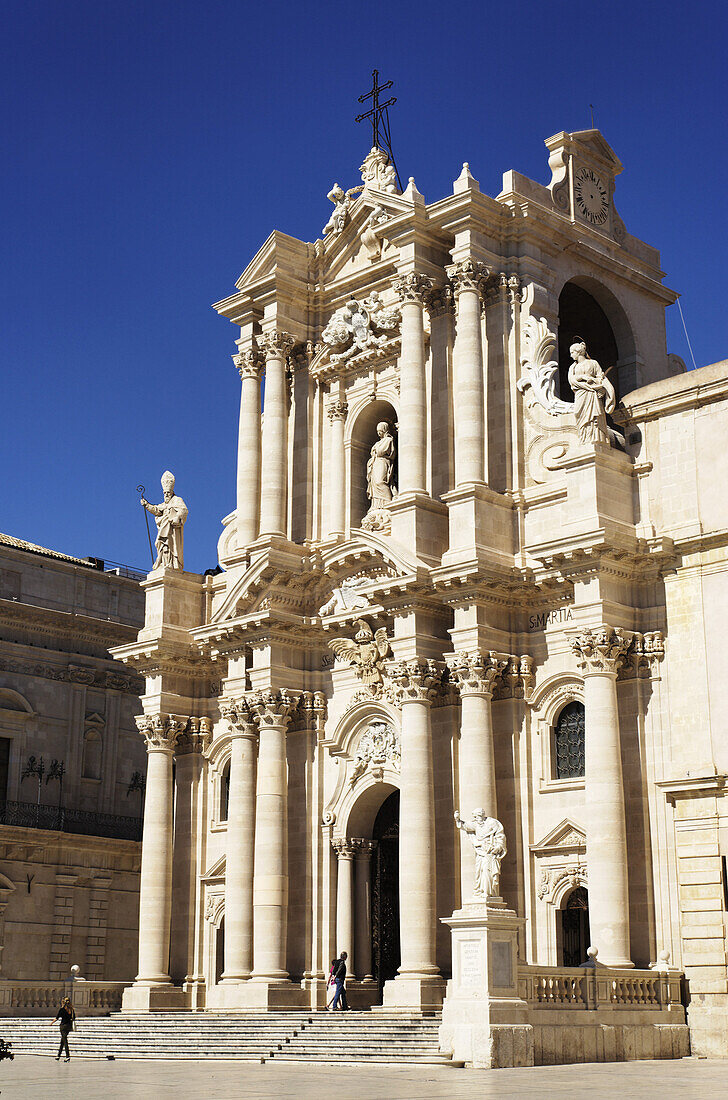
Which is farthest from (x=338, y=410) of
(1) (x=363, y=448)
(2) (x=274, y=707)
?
(2) (x=274, y=707)

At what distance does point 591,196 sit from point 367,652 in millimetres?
12659

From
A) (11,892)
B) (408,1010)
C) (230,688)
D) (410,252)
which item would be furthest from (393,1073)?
(11,892)

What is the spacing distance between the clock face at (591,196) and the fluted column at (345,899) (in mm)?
16153

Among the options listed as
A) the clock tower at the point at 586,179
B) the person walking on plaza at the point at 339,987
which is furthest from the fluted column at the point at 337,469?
the person walking on plaza at the point at 339,987

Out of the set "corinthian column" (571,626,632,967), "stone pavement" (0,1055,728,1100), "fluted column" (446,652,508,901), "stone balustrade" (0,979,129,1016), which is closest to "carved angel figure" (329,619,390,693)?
"fluted column" (446,652,508,901)

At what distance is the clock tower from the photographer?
3538cm

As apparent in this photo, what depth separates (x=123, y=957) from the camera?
145ft

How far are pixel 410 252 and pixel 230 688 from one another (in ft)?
36.4

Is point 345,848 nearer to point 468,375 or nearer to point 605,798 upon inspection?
point 605,798

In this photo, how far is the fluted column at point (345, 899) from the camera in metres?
32.9

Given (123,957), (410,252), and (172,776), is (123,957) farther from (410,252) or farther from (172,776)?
(410,252)

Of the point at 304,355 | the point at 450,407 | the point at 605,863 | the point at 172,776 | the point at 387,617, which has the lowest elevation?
the point at 605,863

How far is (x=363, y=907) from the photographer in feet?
109

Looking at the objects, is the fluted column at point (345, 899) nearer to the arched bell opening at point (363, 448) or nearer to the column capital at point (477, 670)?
the column capital at point (477, 670)
